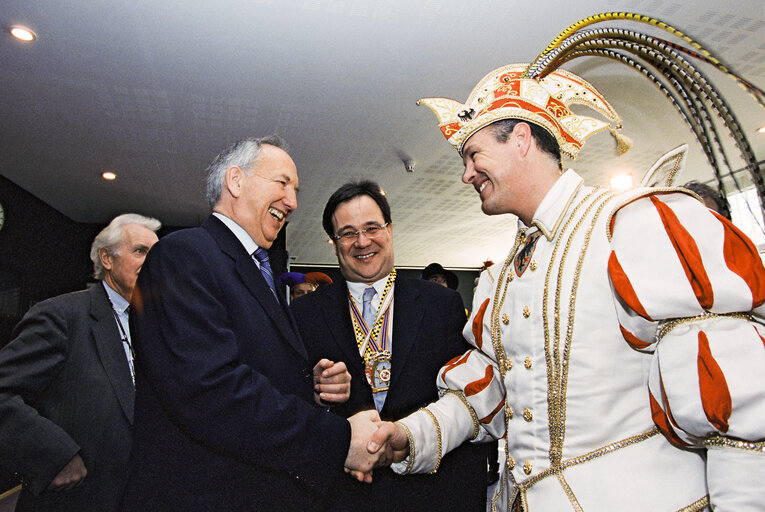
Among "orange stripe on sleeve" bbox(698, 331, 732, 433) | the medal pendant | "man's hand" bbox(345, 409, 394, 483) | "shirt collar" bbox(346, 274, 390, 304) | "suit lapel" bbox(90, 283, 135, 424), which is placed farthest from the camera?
"suit lapel" bbox(90, 283, 135, 424)

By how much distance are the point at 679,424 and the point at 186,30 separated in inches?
156

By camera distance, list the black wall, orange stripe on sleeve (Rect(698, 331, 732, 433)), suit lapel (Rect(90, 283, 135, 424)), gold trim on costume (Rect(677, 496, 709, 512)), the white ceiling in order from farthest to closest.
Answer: the black wall, the white ceiling, suit lapel (Rect(90, 283, 135, 424)), gold trim on costume (Rect(677, 496, 709, 512)), orange stripe on sleeve (Rect(698, 331, 732, 433))

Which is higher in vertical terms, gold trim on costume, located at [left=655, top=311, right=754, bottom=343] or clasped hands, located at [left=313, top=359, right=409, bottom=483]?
gold trim on costume, located at [left=655, top=311, right=754, bottom=343]

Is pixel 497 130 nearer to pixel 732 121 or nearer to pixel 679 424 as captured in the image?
pixel 732 121

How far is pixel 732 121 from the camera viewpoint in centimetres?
94

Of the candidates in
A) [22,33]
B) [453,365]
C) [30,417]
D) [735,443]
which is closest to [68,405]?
[30,417]

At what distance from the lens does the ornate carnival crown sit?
1354mm

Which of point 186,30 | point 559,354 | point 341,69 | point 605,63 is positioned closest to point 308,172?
point 341,69

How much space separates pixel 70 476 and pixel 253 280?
125 cm

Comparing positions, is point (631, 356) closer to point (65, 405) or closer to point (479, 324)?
point (479, 324)

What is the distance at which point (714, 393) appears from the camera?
2.66ft

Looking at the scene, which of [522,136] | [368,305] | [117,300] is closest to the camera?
[522,136]

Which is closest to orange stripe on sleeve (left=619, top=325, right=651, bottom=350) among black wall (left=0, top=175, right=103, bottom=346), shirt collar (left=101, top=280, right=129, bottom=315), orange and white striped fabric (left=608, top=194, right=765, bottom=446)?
orange and white striped fabric (left=608, top=194, right=765, bottom=446)

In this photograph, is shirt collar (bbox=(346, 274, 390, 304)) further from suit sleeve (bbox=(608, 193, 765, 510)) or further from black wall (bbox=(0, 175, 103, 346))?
black wall (bbox=(0, 175, 103, 346))
